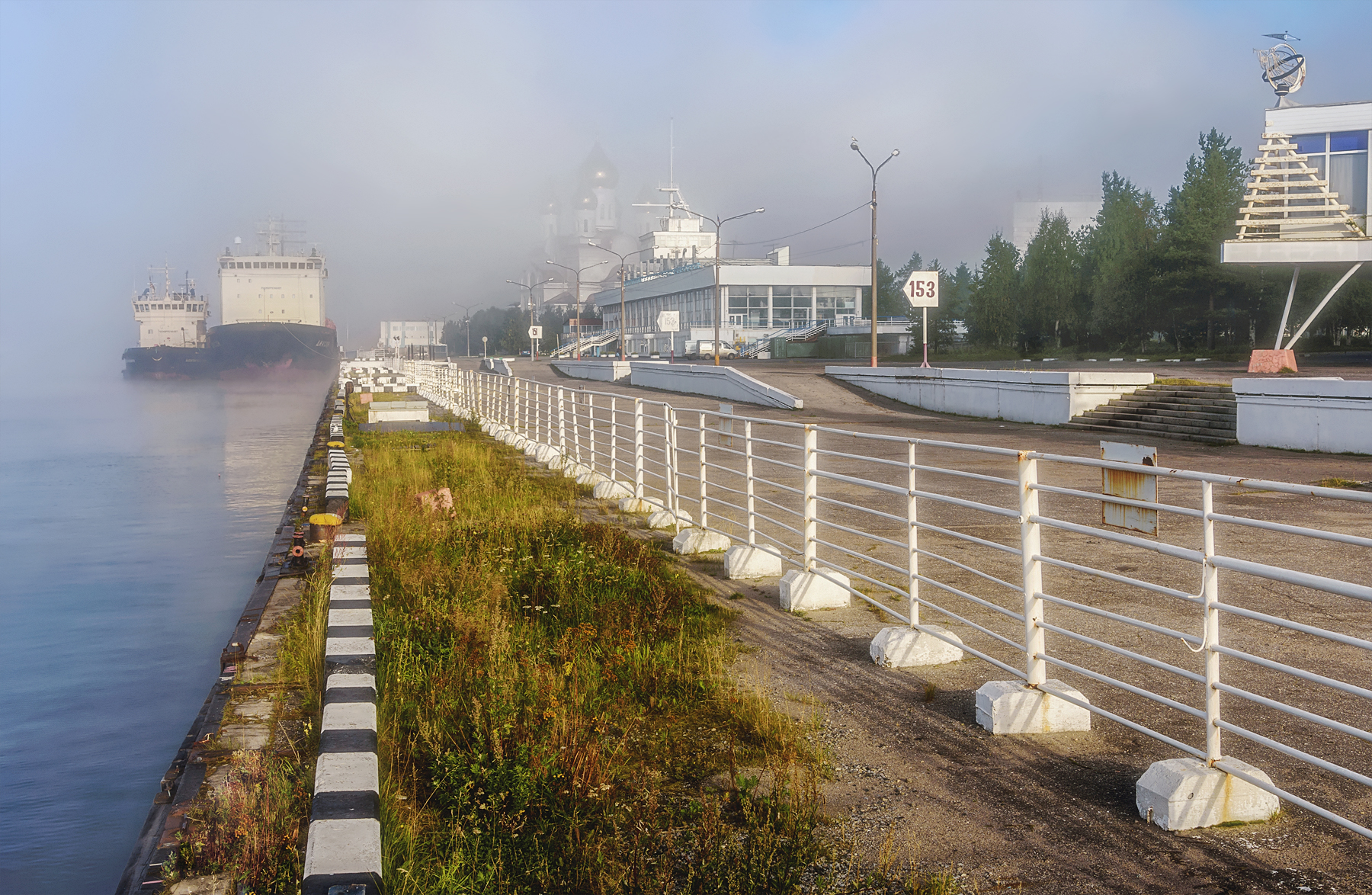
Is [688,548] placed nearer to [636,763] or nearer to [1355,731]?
[636,763]

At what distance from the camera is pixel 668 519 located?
507 inches

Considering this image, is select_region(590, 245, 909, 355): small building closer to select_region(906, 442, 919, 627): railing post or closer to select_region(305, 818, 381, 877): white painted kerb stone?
select_region(906, 442, 919, 627): railing post

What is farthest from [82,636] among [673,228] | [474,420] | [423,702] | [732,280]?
[673,228]

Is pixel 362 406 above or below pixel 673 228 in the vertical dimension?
below

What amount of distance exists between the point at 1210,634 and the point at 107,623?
15190 millimetres

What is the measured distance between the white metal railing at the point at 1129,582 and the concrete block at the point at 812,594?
0.10m

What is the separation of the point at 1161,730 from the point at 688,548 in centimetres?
603

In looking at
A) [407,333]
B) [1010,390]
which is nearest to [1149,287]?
[1010,390]

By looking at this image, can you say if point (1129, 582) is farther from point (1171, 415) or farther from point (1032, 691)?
point (1171, 415)

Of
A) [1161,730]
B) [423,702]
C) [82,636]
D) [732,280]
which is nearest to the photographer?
[1161,730]

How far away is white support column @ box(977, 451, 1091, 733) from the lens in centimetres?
575

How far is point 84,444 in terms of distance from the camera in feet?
167

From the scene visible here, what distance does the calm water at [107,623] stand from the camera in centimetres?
852

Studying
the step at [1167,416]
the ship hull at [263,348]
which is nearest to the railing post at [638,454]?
the step at [1167,416]
